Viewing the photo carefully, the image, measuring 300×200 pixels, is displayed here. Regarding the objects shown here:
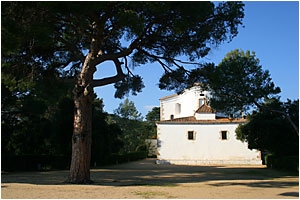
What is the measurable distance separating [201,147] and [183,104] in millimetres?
10709

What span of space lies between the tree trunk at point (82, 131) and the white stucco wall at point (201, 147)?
60.4ft

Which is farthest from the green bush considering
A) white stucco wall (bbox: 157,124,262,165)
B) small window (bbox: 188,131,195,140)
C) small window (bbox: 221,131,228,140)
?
small window (bbox: 188,131,195,140)

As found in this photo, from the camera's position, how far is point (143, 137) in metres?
49.2

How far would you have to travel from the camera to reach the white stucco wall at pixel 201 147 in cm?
2959

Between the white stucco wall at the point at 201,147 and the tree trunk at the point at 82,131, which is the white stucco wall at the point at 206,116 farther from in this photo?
the tree trunk at the point at 82,131

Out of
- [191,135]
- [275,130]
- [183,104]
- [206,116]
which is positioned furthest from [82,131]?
[183,104]

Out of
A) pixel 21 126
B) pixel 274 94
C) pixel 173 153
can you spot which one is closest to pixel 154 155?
pixel 173 153

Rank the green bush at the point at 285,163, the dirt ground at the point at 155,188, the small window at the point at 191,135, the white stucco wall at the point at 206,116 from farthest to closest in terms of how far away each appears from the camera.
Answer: the white stucco wall at the point at 206,116 < the small window at the point at 191,135 < the green bush at the point at 285,163 < the dirt ground at the point at 155,188

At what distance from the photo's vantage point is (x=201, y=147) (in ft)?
97.9

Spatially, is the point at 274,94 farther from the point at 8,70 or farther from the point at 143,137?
the point at 143,137

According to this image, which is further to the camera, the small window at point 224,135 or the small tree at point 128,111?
the small tree at point 128,111

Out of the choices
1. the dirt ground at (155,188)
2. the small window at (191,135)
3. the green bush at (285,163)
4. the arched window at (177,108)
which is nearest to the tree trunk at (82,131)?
the dirt ground at (155,188)

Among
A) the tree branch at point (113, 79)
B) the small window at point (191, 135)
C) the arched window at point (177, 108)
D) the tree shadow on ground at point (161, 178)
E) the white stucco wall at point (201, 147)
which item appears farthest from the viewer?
the arched window at point (177, 108)

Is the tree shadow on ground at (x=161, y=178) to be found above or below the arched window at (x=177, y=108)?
below
